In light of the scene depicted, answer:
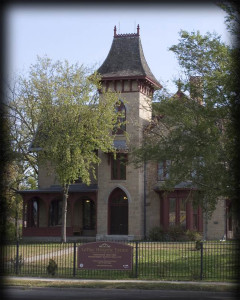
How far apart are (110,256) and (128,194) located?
51.7ft

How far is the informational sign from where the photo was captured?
57.4 ft

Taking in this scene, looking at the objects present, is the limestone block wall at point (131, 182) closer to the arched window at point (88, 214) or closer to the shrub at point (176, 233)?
the shrub at point (176, 233)

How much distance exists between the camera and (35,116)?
33.0 m

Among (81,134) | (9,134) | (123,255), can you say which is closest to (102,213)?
(81,134)

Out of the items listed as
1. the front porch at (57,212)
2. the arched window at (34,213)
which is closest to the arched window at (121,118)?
the front porch at (57,212)

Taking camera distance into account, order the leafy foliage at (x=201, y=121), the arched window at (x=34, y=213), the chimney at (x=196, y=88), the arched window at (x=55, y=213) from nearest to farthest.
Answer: the leafy foliage at (x=201, y=121) < the chimney at (x=196, y=88) < the arched window at (x=55, y=213) < the arched window at (x=34, y=213)

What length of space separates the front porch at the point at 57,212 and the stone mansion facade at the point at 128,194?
0.07 metres

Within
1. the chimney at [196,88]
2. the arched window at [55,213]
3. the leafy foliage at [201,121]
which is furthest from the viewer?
the arched window at [55,213]

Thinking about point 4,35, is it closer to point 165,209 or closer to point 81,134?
point 81,134

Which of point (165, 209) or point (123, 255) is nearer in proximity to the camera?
point (123, 255)

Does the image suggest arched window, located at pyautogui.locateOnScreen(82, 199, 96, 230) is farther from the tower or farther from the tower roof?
the tower roof

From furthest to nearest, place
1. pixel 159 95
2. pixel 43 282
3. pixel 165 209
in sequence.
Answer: pixel 165 209, pixel 159 95, pixel 43 282

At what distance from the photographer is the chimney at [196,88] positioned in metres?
18.9

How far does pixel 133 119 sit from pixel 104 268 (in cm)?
1675
